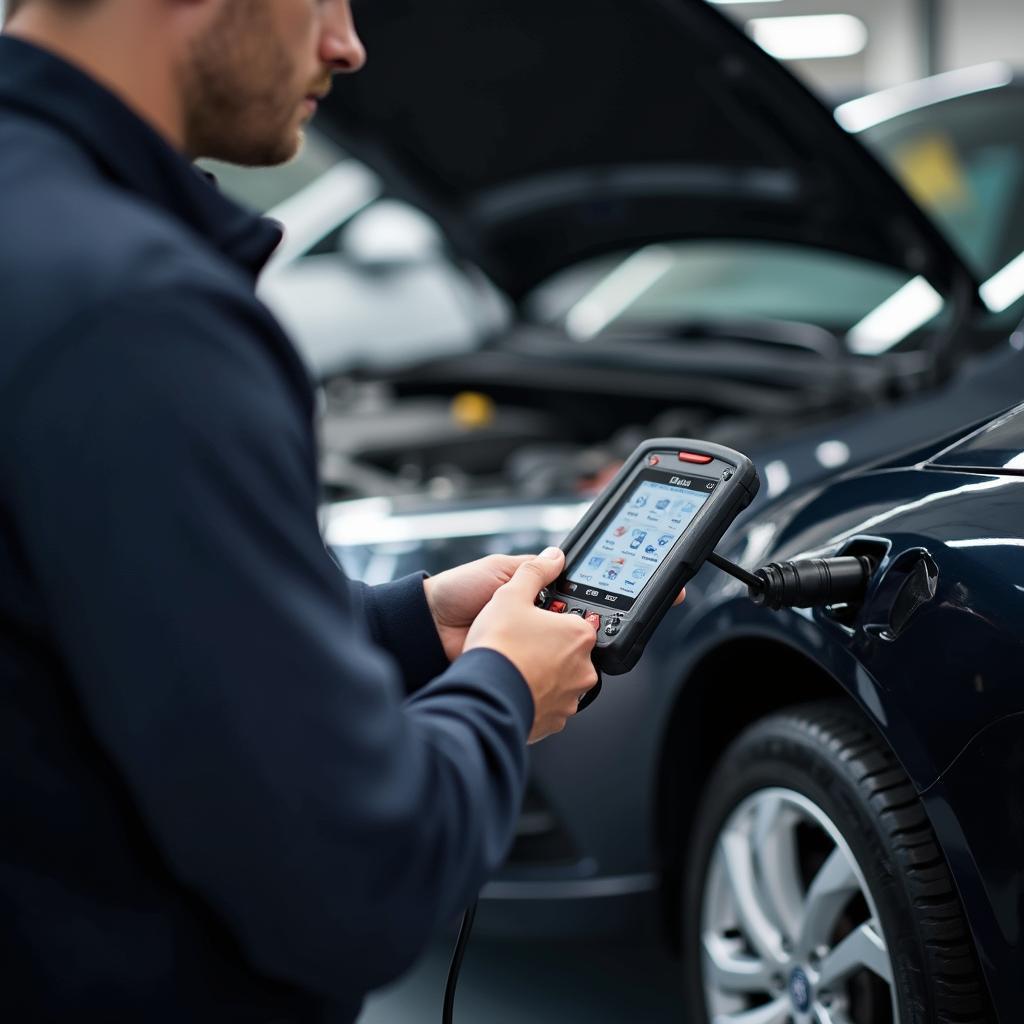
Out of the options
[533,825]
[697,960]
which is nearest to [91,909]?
[697,960]

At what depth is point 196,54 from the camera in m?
0.79

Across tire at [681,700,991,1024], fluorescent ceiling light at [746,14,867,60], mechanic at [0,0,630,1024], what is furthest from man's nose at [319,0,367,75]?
fluorescent ceiling light at [746,14,867,60]

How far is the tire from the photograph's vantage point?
125 centimetres

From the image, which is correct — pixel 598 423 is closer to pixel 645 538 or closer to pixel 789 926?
pixel 789 926

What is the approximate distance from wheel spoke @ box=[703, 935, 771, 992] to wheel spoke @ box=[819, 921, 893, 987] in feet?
0.42

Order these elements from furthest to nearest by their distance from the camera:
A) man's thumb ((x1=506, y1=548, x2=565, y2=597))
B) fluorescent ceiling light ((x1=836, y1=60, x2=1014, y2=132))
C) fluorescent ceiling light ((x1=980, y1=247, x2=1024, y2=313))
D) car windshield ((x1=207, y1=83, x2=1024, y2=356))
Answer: fluorescent ceiling light ((x1=836, y1=60, x2=1014, y2=132))
car windshield ((x1=207, y1=83, x2=1024, y2=356))
fluorescent ceiling light ((x1=980, y1=247, x2=1024, y2=313))
man's thumb ((x1=506, y1=548, x2=565, y2=597))

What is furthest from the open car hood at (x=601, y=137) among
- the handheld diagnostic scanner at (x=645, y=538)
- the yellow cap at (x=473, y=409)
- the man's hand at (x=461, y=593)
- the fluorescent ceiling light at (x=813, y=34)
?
the fluorescent ceiling light at (x=813, y=34)

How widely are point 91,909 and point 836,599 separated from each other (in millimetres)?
748

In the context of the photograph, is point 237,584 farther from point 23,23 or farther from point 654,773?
point 654,773

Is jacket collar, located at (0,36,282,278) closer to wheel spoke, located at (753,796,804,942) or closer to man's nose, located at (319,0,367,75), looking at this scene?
man's nose, located at (319,0,367,75)

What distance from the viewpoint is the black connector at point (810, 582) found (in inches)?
47.6

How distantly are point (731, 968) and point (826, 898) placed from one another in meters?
0.24

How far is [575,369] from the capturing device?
308cm

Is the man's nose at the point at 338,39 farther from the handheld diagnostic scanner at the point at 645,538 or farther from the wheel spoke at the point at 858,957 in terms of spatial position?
the wheel spoke at the point at 858,957
